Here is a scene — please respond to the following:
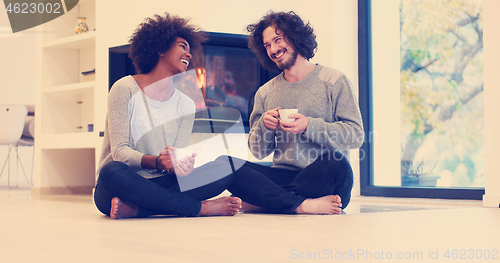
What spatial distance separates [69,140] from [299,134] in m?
2.45

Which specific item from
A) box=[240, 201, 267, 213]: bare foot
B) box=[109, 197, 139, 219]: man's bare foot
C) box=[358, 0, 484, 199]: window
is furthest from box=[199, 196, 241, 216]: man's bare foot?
box=[358, 0, 484, 199]: window

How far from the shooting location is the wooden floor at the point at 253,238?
3.64 feet

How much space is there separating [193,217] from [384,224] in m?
0.71

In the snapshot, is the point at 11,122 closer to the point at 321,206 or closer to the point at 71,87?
the point at 71,87

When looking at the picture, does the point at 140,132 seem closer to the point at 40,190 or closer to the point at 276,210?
the point at 276,210

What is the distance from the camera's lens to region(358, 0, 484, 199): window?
3.15 meters

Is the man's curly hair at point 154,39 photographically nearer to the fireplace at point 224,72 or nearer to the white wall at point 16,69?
the fireplace at point 224,72

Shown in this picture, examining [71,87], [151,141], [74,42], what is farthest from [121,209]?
[74,42]

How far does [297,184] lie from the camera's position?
2094mm

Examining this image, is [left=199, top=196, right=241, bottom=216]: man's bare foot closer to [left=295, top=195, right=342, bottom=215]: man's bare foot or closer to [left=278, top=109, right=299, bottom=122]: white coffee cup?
[left=295, top=195, right=342, bottom=215]: man's bare foot

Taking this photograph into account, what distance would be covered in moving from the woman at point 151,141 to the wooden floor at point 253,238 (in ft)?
0.24

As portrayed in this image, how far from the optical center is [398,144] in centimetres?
357

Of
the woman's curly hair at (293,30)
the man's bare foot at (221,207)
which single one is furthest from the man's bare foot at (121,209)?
the woman's curly hair at (293,30)

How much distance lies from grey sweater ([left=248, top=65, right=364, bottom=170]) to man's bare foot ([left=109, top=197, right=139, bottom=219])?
1.87 ft
